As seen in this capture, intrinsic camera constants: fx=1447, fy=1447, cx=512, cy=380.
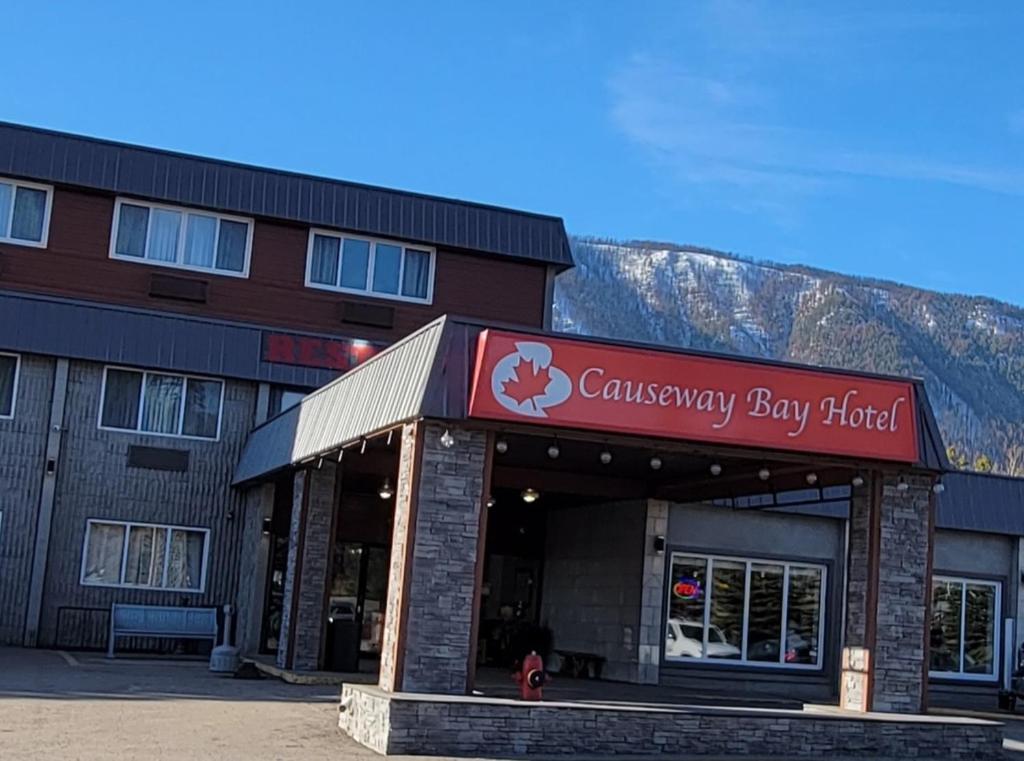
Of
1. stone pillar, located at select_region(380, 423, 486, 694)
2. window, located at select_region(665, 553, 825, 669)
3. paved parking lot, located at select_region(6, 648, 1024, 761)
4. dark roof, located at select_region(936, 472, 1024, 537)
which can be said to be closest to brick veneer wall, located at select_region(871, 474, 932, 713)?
paved parking lot, located at select_region(6, 648, 1024, 761)

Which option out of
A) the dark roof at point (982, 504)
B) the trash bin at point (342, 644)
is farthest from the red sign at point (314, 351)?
the dark roof at point (982, 504)

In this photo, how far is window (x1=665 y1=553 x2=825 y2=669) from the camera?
74.0 feet

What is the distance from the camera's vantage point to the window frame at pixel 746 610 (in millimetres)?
22344

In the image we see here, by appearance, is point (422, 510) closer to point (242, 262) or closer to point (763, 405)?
point (763, 405)

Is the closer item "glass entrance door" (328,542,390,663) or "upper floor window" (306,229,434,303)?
"glass entrance door" (328,542,390,663)

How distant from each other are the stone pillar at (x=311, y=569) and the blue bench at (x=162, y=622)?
4.91 metres

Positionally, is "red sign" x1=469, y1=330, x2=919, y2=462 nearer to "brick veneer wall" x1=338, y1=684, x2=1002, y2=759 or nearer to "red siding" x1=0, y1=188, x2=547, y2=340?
"brick veneer wall" x1=338, y1=684, x2=1002, y2=759

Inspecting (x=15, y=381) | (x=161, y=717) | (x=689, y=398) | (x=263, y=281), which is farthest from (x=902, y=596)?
(x=15, y=381)

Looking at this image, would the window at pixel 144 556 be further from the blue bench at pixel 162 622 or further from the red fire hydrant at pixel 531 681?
the red fire hydrant at pixel 531 681

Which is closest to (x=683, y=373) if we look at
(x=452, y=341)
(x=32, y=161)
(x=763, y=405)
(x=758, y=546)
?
(x=763, y=405)

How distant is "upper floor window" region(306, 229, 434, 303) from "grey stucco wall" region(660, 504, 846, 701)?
284 inches

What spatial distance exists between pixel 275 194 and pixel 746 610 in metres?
11.1

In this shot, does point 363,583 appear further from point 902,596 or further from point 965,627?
point 902,596

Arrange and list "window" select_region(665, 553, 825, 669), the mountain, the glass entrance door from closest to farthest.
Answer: "window" select_region(665, 553, 825, 669) < the glass entrance door < the mountain
